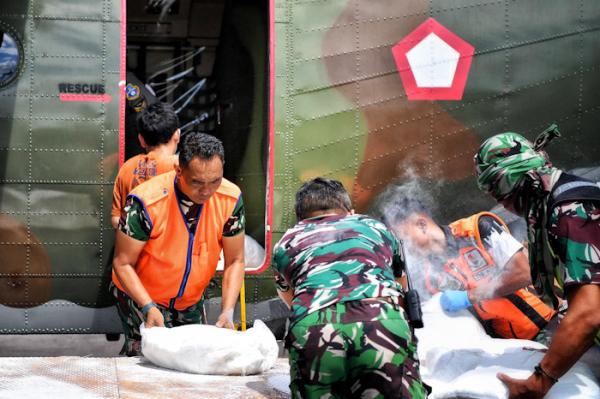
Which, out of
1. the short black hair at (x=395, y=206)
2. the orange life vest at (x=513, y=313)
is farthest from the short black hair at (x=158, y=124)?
the orange life vest at (x=513, y=313)

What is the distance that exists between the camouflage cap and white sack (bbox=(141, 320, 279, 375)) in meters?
1.36

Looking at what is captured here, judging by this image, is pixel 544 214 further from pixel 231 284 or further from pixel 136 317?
pixel 136 317

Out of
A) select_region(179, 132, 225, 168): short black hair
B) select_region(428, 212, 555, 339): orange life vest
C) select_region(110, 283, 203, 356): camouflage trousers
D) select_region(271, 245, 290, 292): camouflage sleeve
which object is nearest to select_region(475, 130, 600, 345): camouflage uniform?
select_region(271, 245, 290, 292): camouflage sleeve

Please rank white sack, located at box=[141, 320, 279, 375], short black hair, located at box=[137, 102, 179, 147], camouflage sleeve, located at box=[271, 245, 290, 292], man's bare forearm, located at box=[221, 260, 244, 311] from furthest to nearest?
short black hair, located at box=[137, 102, 179, 147] < man's bare forearm, located at box=[221, 260, 244, 311] < white sack, located at box=[141, 320, 279, 375] < camouflage sleeve, located at box=[271, 245, 290, 292]

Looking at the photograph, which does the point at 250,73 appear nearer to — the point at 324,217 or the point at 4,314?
the point at 4,314

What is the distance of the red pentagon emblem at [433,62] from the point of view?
6.27 meters

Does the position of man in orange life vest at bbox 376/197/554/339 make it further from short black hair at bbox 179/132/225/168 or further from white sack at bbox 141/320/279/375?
short black hair at bbox 179/132/225/168

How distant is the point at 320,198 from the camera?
3549 millimetres

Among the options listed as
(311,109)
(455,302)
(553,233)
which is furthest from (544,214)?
(311,109)

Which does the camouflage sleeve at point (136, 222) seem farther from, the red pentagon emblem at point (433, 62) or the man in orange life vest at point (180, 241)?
the red pentagon emblem at point (433, 62)

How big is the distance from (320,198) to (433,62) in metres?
3.02

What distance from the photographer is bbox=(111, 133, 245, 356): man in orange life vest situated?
4.40 m

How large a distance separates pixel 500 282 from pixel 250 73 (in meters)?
3.61

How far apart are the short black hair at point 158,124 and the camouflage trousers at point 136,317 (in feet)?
3.12
